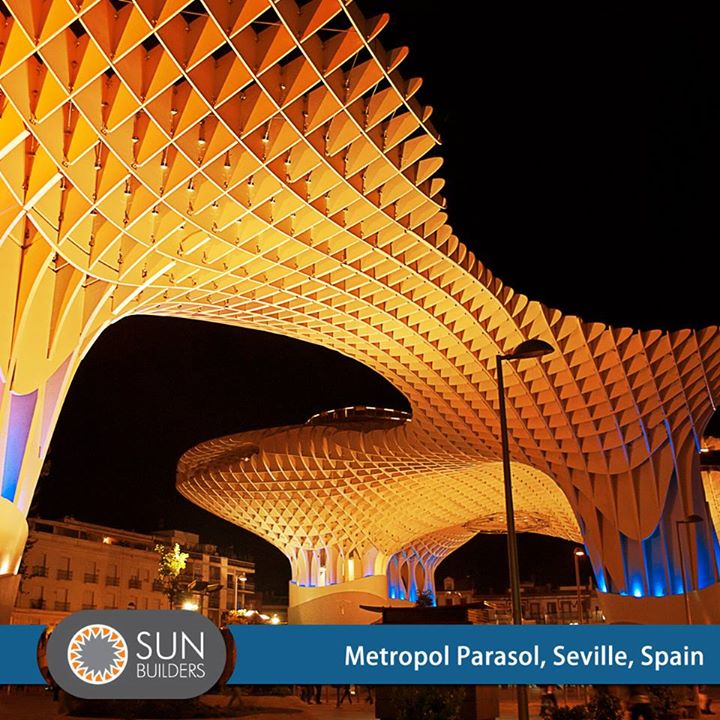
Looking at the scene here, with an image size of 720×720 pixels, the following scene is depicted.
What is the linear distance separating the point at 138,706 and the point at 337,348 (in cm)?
1724

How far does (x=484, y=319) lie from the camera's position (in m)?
29.9

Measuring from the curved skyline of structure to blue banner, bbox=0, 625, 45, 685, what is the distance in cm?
812

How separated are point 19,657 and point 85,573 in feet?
189

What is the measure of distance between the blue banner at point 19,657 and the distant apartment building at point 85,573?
130 ft

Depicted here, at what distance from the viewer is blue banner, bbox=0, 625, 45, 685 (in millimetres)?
11555

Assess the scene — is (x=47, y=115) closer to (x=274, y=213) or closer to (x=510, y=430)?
(x=274, y=213)

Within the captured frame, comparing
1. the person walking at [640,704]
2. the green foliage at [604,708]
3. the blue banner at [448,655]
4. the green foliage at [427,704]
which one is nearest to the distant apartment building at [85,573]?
the person walking at [640,704]

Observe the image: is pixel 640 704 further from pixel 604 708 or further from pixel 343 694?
pixel 343 694

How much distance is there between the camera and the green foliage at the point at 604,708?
14.9 metres

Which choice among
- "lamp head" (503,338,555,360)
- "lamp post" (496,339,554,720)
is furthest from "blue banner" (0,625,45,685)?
"lamp head" (503,338,555,360)

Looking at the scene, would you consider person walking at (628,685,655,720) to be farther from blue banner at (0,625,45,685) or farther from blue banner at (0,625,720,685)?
blue banner at (0,625,45,685)

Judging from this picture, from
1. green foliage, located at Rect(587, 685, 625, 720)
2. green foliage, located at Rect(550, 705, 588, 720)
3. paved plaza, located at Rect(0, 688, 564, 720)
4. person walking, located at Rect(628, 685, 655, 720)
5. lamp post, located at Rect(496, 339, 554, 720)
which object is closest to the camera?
lamp post, located at Rect(496, 339, 554, 720)

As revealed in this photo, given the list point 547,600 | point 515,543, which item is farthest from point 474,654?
point 547,600

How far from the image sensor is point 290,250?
78.4 ft
